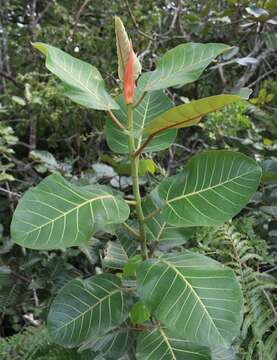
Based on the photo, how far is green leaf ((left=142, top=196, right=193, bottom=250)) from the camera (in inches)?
37.1

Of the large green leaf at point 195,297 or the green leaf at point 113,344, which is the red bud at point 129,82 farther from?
the green leaf at point 113,344

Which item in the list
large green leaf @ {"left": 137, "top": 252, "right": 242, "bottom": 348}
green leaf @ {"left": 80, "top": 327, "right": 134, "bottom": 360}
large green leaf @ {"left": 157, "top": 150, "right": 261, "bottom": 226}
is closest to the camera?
large green leaf @ {"left": 137, "top": 252, "right": 242, "bottom": 348}

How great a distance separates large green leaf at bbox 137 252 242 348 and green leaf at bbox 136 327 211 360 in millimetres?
113

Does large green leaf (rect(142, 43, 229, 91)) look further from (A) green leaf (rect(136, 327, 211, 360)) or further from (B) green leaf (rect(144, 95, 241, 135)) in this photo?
(A) green leaf (rect(136, 327, 211, 360))

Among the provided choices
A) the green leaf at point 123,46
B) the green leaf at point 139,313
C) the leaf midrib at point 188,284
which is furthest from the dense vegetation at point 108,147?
the green leaf at point 123,46

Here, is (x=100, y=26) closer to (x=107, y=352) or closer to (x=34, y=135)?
(x=34, y=135)

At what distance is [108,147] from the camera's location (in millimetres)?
1908

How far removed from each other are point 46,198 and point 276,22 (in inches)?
65.8

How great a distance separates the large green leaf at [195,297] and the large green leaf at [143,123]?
0.26 meters

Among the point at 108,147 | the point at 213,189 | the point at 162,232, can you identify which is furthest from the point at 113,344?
the point at 108,147

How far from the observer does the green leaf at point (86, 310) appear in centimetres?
81

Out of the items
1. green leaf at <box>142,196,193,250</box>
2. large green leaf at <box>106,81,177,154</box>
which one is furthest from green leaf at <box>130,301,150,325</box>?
large green leaf at <box>106,81,177,154</box>

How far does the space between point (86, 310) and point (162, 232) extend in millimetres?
232

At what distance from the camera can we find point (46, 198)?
0.74 m
